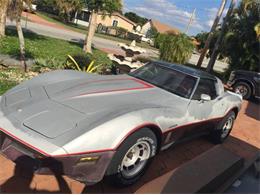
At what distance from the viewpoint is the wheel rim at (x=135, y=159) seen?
3.51 m

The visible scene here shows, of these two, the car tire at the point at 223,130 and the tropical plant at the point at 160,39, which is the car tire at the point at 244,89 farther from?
the car tire at the point at 223,130

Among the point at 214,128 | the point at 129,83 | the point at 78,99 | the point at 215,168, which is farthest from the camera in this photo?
the point at 214,128

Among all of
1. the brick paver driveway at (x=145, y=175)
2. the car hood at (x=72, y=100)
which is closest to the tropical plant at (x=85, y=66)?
the car hood at (x=72, y=100)

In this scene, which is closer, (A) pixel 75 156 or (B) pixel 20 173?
(A) pixel 75 156

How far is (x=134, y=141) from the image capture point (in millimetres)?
3338

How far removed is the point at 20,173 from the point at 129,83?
211 centimetres

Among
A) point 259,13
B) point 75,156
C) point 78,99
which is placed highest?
point 259,13

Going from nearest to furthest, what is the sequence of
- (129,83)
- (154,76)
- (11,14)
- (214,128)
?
(129,83) < (154,76) < (214,128) < (11,14)

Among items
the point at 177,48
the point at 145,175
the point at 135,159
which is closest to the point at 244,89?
the point at 177,48

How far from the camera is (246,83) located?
41.4 ft

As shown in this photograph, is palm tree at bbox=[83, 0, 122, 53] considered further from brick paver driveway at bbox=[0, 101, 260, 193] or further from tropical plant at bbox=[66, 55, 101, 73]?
brick paver driveway at bbox=[0, 101, 260, 193]

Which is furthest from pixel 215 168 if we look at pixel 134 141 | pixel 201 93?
pixel 134 141

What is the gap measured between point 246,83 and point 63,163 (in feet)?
37.0

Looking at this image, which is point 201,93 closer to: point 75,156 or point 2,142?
point 75,156
